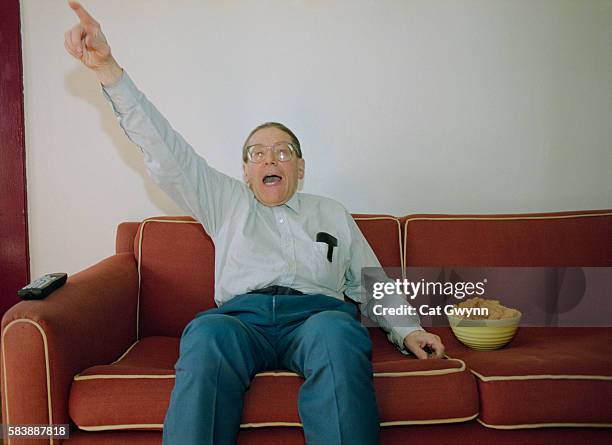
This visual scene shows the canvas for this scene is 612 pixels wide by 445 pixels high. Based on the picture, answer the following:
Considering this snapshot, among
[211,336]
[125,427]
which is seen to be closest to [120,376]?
[125,427]

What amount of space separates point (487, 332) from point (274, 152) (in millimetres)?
863

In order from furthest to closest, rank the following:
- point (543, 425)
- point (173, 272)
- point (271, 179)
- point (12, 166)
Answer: point (12, 166) → point (173, 272) → point (271, 179) → point (543, 425)

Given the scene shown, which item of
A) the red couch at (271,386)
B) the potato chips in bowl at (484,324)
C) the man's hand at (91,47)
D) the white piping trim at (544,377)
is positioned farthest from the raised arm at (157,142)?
the white piping trim at (544,377)

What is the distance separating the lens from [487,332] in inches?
63.9

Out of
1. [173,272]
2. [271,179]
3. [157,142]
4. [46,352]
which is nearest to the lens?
[46,352]

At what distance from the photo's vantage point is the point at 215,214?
1715 mm

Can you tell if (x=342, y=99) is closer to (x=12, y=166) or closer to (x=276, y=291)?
(x=276, y=291)

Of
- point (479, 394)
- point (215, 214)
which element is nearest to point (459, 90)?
point (215, 214)

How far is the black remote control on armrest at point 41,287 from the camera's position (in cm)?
138

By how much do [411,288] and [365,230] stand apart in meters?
0.27

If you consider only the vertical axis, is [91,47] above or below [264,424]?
above

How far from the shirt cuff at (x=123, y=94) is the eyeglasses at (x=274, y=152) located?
1.46 feet

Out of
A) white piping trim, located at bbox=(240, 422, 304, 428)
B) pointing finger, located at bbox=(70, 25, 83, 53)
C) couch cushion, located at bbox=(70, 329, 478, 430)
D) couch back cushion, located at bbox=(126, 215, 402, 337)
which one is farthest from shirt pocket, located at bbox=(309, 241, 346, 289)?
pointing finger, located at bbox=(70, 25, 83, 53)

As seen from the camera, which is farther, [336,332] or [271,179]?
[271,179]
